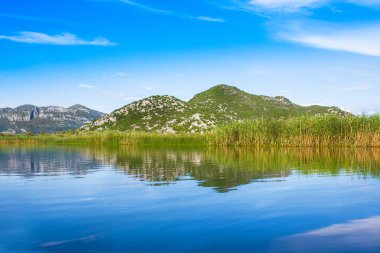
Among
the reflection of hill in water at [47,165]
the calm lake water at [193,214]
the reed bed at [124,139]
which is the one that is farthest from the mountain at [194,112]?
the calm lake water at [193,214]

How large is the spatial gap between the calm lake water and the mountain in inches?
4393

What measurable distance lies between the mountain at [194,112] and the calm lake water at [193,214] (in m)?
112

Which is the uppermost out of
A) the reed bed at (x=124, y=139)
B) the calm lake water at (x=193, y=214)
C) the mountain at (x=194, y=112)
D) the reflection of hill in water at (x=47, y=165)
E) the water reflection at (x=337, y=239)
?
the mountain at (x=194, y=112)

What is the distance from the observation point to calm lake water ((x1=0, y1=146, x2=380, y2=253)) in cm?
910

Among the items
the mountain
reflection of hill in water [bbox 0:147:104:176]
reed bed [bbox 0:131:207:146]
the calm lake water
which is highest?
the mountain

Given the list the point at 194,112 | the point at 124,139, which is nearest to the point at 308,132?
the point at 124,139

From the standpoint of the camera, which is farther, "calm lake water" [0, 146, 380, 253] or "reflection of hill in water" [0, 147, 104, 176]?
"reflection of hill in water" [0, 147, 104, 176]

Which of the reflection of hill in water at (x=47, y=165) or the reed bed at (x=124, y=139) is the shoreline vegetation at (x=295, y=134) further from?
the reflection of hill in water at (x=47, y=165)

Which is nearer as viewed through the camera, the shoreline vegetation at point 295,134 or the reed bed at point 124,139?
the shoreline vegetation at point 295,134

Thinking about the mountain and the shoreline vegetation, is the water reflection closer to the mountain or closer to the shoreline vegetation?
the shoreline vegetation

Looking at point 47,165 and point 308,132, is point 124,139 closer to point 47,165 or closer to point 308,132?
point 308,132

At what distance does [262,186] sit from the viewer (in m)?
17.6

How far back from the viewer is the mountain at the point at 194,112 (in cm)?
14538

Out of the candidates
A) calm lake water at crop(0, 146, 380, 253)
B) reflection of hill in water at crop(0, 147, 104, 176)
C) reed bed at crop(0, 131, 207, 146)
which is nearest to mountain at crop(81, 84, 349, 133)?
reed bed at crop(0, 131, 207, 146)
